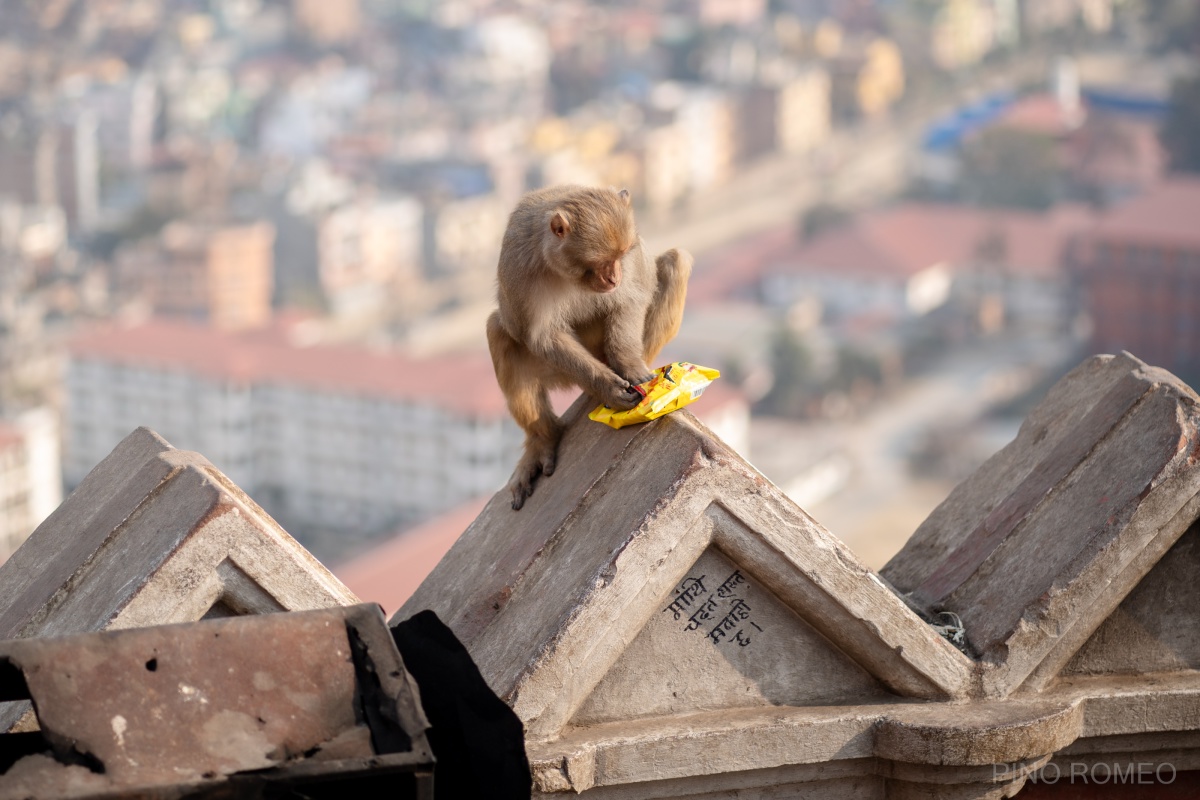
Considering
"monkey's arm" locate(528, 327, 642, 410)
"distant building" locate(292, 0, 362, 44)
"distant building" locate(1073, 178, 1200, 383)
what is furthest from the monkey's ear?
"distant building" locate(292, 0, 362, 44)

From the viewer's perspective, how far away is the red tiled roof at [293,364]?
1220 inches

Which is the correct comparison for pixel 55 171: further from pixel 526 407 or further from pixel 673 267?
pixel 526 407

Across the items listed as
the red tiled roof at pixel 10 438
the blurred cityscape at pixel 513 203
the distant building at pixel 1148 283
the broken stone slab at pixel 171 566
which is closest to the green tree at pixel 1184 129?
the blurred cityscape at pixel 513 203

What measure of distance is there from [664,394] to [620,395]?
0.22 metres

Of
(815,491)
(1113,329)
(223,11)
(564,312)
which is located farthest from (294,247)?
(564,312)

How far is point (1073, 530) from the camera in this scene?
1.91 m

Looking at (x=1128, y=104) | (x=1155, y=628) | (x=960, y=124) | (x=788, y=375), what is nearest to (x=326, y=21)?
(x=960, y=124)

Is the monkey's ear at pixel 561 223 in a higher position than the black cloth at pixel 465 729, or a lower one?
higher

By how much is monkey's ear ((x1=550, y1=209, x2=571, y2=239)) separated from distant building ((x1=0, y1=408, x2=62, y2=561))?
27756 mm

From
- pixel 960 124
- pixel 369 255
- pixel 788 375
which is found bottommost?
pixel 788 375

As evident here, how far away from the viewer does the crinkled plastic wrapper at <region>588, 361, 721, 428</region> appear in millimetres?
1966

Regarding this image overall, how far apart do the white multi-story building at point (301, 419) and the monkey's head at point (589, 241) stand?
28.5m

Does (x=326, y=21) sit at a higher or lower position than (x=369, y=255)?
higher

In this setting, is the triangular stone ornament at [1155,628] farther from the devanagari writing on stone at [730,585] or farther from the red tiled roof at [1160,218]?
the red tiled roof at [1160,218]
